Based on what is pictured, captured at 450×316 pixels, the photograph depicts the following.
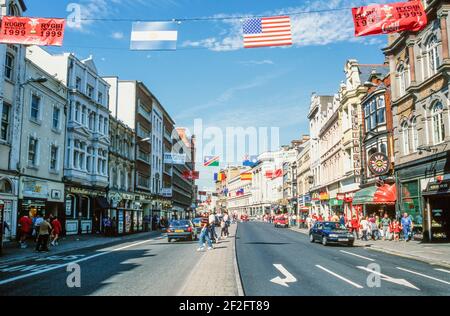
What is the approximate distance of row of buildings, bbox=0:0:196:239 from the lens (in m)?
25.5

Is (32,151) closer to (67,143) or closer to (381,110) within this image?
(67,143)

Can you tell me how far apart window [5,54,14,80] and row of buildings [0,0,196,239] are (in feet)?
0.19

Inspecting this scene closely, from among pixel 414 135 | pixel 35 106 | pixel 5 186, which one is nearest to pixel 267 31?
pixel 414 135

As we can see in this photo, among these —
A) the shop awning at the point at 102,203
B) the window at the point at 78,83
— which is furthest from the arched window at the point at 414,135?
the window at the point at 78,83

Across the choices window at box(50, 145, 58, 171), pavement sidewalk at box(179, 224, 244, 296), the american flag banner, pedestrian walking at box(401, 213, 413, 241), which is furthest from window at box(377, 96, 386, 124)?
window at box(50, 145, 58, 171)

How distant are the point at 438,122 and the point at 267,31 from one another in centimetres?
1540

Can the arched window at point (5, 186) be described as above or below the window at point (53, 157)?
below

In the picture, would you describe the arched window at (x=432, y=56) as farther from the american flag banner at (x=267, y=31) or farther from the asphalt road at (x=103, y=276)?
the asphalt road at (x=103, y=276)

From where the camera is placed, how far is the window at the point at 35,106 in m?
28.2

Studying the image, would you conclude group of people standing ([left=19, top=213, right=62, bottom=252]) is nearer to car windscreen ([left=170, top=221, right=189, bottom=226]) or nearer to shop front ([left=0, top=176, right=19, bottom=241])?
shop front ([left=0, top=176, right=19, bottom=241])

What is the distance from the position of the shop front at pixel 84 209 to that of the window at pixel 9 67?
10.4 m

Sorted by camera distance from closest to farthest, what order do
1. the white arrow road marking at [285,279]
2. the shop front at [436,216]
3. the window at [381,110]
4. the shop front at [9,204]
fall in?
the white arrow road marking at [285,279] → the shop front at [9,204] → the shop front at [436,216] → the window at [381,110]
